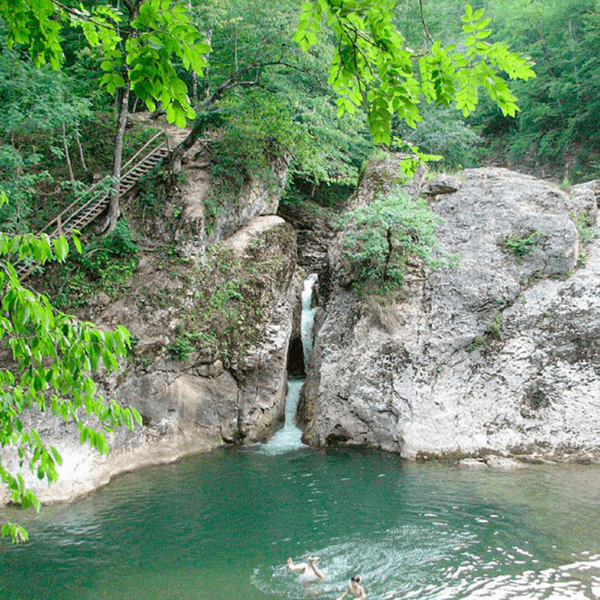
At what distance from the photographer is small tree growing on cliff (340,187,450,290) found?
554 inches

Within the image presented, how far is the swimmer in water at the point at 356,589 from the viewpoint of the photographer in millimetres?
6532

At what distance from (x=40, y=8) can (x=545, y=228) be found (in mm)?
15081

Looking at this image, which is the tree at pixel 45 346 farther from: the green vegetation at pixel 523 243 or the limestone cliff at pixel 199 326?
the green vegetation at pixel 523 243

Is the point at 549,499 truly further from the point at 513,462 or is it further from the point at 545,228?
the point at 545,228

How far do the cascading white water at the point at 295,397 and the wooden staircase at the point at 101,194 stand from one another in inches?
274

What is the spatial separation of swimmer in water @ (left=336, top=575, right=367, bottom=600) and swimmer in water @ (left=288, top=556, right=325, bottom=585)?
1.64 ft

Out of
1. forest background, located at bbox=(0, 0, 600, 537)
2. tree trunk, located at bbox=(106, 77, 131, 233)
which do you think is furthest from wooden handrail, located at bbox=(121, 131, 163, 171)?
tree trunk, located at bbox=(106, 77, 131, 233)

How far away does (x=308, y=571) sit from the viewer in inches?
278

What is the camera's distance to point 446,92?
289 centimetres

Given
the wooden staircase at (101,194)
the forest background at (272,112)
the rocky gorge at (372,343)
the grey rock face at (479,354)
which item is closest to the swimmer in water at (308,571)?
the rocky gorge at (372,343)

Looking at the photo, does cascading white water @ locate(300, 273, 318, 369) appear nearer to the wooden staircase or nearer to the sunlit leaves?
the wooden staircase

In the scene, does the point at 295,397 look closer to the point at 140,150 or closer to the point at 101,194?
the point at 101,194

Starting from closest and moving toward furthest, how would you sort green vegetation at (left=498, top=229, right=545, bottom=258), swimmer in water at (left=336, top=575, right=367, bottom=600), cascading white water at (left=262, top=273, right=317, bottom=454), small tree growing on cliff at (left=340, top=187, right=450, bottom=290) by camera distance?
1. swimmer in water at (left=336, top=575, right=367, bottom=600)
2. cascading white water at (left=262, top=273, right=317, bottom=454)
3. small tree growing on cliff at (left=340, top=187, right=450, bottom=290)
4. green vegetation at (left=498, top=229, right=545, bottom=258)

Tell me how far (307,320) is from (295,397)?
3.06 meters
